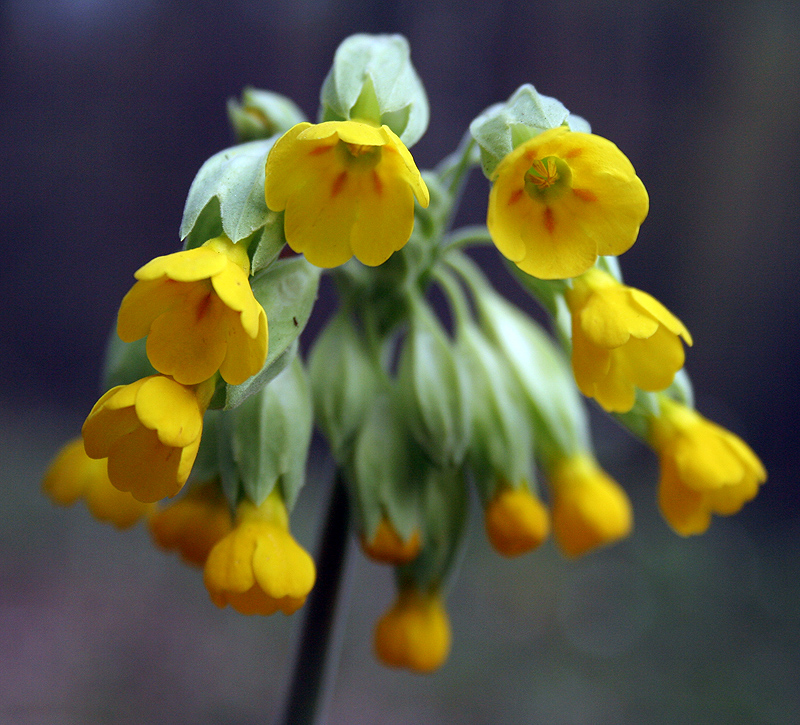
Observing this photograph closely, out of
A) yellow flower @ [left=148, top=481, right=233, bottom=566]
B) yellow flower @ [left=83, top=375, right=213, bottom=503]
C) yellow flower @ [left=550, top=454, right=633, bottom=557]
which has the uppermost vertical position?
yellow flower @ [left=83, top=375, right=213, bottom=503]

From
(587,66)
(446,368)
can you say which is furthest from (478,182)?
(446,368)

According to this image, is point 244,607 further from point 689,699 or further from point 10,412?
point 10,412

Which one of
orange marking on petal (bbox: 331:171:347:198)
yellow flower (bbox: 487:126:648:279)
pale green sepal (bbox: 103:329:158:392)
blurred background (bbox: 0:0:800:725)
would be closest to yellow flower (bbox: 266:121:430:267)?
orange marking on petal (bbox: 331:171:347:198)

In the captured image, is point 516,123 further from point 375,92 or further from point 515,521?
point 515,521

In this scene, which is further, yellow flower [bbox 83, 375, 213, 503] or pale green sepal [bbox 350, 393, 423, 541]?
pale green sepal [bbox 350, 393, 423, 541]

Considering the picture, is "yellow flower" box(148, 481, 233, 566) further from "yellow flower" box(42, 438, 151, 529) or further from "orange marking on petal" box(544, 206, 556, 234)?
"orange marking on petal" box(544, 206, 556, 234)

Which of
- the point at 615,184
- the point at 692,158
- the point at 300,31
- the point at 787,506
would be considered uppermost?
the point at 615,184

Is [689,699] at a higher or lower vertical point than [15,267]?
lower

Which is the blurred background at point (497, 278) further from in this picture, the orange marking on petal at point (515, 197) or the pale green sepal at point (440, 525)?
the orange marking on petal at point (515, 197)
